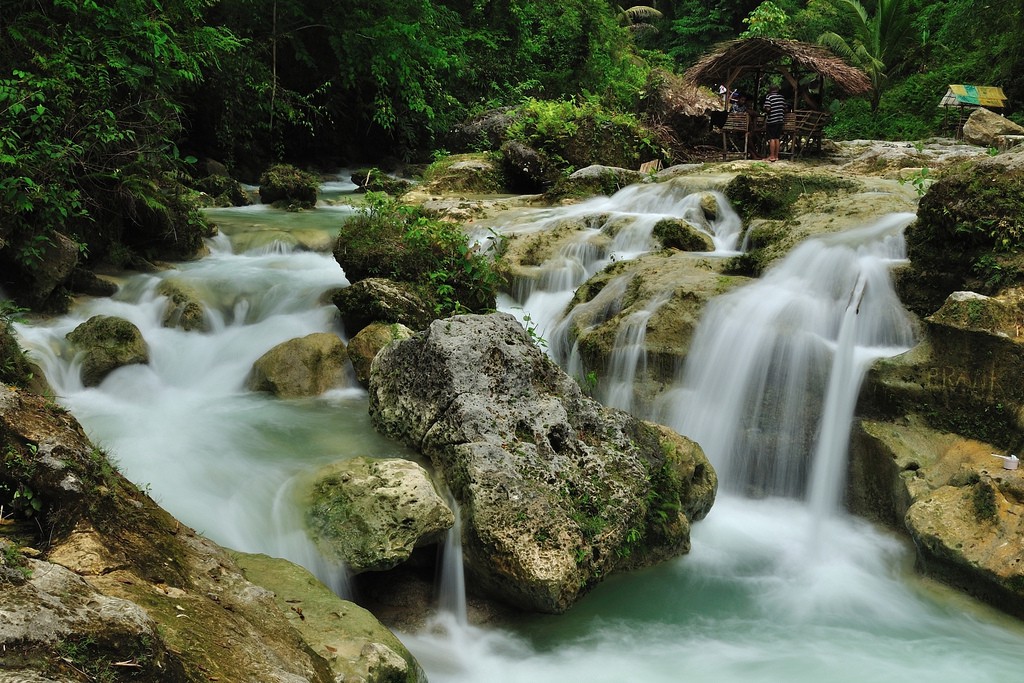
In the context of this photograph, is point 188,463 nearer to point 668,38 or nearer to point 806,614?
point 806,614

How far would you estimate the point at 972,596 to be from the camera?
15.3ft

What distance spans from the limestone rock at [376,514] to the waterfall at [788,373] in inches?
110

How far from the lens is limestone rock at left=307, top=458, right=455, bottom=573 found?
4117mm

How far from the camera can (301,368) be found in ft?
21.9

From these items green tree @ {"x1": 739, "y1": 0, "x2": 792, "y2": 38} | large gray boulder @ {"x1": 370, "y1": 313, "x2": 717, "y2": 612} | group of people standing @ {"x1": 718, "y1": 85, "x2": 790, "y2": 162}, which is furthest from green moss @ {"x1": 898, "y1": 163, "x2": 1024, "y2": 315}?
green tree @ {"x1": 739, "y1": 0, "x2": 792, "y2": 38}

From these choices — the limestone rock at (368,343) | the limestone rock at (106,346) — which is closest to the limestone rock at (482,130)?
the limestone rock at (368,343)

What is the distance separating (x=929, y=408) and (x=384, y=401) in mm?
3996

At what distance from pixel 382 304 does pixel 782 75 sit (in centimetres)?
1206

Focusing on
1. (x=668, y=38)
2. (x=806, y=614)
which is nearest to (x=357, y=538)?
(x=806, y=614)

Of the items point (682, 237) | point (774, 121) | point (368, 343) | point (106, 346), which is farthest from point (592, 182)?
point (106, 346)

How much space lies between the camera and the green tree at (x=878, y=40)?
25.8 m

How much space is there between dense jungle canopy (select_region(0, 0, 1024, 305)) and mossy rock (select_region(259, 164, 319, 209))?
153 centimetres

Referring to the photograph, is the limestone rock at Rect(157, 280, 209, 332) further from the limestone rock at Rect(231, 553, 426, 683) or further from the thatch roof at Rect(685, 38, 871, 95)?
the thatch roof at Rect(685, 38, 871, 95)

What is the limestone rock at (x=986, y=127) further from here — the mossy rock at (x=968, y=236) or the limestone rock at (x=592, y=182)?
the mossy rock at (x=968, y=236)
